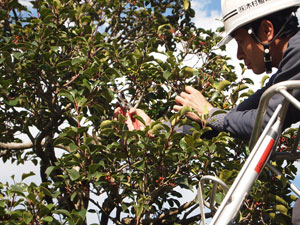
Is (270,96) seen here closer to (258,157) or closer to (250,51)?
(258,157)

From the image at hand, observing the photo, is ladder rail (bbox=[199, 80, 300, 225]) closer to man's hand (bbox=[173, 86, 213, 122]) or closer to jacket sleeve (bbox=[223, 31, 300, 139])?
jacket sleeve (bbox=[223, 31, 300, 139])

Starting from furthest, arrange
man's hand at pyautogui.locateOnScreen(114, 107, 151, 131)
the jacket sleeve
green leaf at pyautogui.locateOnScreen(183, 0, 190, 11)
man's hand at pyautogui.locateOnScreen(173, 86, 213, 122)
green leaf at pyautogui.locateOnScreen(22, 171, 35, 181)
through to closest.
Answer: green leaf at pyautogui.locateOnScreen(183, 0, 190, 11) → green leaf at pyautogui.locateOnScreen(22, 171, 35, 181) → man's hand at pyautogui.locateOnScreen(114, 107, 151, 131) → man's hand at pyautogui.locateOnScreen(173, 86, 213, 122) → the jacket sleeve

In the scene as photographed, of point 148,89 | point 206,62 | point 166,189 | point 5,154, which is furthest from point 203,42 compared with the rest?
point 5,154

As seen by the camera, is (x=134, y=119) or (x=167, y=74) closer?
(x=134, y=119)

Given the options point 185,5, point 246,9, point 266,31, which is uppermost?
point 185,5

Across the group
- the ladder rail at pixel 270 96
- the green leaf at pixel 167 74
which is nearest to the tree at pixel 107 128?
the green leaf at pixel 167 74

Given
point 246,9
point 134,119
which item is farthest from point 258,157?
point 134,119

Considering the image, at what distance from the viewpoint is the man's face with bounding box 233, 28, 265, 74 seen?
2723 millimetres

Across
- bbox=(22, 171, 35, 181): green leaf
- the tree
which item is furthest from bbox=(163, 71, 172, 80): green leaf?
bbox=(22, 171, 35, 181): green leaf

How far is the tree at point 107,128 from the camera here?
4.09m

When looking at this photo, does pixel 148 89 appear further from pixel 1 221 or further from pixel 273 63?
pixel 273 63

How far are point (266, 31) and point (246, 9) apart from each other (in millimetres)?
190

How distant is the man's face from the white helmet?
0.06 meters

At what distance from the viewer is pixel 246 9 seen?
276cm
